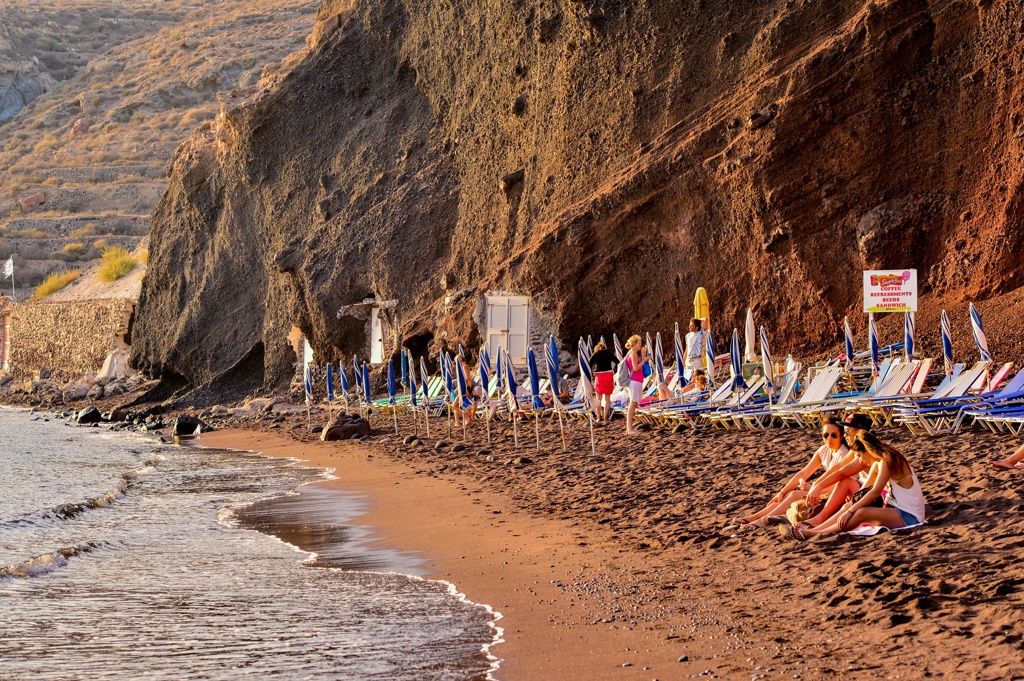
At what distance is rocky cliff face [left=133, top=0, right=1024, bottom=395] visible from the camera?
2148cm

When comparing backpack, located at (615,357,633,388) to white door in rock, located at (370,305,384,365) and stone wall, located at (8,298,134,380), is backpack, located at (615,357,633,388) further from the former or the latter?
stone wall, located at (8,298,134,380)

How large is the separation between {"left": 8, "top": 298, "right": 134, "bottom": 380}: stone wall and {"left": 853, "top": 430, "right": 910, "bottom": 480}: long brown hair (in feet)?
155

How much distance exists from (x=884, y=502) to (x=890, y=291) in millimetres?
10980

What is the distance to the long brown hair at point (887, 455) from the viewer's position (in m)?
7.87

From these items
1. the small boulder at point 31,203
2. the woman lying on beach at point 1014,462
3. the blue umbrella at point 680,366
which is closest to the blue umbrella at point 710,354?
the blue umbrella at point 680,366

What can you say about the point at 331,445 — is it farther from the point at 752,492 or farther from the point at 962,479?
the point at 962,479

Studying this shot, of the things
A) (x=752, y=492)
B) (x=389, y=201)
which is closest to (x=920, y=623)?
(x=752, y=492)

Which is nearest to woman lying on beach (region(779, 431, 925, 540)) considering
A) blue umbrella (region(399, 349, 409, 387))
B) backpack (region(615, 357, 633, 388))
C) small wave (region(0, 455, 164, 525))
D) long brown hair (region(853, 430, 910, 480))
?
long brown hair (region(853, 430, 910, 480))

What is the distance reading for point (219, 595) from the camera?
27.8 ft

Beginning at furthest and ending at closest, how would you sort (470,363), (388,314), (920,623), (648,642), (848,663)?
(388,314), (470,363), (648,642), (920,623), (848,663)

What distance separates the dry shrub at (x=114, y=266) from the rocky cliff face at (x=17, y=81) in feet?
158

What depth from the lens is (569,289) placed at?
1012 inches

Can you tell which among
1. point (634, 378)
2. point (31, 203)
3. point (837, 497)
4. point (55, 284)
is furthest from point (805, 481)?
point (31, 203)

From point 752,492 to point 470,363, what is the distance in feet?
57.3
